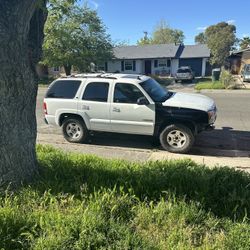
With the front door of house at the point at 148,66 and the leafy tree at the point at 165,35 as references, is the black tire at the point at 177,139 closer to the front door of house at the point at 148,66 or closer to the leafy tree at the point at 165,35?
the front door of house at the point at 148,66

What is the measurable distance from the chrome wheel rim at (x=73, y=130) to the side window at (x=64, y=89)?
77 cm

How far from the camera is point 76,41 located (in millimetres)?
33469

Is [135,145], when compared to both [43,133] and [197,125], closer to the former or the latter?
[197,125]

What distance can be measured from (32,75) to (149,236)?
2808mm

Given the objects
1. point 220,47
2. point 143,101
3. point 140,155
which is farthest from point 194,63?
point 140,155

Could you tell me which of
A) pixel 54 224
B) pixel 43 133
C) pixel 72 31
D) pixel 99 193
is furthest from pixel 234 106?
pixel 72 31

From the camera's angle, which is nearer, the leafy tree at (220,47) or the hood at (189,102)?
the hood at (189,102)

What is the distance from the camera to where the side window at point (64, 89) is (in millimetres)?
9461

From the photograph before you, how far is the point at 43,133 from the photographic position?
10961mm

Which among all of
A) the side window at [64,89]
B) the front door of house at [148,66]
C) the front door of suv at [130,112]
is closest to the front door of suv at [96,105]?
the front door of suv at [130,112]

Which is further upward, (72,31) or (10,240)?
(72,31)

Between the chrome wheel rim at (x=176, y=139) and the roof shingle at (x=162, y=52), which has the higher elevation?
the roof shingle at (x=162, y=52)

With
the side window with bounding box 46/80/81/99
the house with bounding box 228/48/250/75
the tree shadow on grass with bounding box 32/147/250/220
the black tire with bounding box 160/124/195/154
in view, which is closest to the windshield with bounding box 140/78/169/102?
the black tire with bounding box 160/124/195/154

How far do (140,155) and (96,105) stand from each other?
5.96ft
